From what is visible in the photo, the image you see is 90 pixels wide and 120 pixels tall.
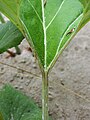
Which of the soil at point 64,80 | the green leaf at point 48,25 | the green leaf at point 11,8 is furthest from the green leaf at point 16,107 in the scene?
the green leaf at point 11,8

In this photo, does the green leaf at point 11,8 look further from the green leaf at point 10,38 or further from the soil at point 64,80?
the soil at point 64,80

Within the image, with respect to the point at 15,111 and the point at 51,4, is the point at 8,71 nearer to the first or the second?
the point at 15,111

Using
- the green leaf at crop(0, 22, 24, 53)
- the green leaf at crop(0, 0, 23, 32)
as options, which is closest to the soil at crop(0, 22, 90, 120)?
the green leaf at crop(0, 22, 24, 53)

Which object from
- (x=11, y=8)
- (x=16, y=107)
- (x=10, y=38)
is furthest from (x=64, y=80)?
(x=11, y=8)

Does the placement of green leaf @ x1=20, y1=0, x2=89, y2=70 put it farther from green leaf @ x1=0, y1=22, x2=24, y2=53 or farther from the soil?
the soil

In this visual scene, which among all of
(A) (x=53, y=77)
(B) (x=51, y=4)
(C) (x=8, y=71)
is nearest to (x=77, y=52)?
(A) (x=53, y=77)

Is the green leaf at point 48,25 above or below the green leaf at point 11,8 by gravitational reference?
below

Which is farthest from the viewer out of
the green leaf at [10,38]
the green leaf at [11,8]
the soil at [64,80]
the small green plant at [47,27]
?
the soil at [64,80]
